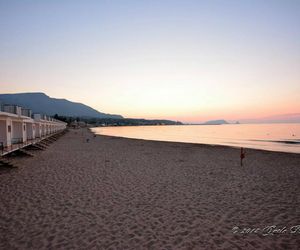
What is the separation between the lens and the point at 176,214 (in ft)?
26.4

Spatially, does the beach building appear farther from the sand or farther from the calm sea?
the calm sea

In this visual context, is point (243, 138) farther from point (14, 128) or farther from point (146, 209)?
point (146, 209)

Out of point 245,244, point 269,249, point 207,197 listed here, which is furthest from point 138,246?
point 207,197

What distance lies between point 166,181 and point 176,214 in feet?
14.9

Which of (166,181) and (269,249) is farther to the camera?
(166,181)

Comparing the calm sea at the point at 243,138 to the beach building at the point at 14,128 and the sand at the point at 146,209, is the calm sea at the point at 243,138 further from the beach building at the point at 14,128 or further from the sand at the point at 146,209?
the beach building at the point at 14,128

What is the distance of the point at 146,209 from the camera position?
852 centimetres

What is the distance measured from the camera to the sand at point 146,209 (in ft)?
20.6

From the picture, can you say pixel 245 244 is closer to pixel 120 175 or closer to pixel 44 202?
pixel 44 202

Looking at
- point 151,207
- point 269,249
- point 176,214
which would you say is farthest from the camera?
point 151,207

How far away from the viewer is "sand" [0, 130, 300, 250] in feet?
20.6

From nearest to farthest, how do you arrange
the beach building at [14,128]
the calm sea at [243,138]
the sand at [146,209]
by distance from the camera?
the sand at [146,209] < the beach building at [14,128] < the calm sea at [243,138]

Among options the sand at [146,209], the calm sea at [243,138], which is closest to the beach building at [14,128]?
the sand at [146,209]

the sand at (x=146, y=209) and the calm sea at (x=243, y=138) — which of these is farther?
the calm sea at (x=243, y=138)
